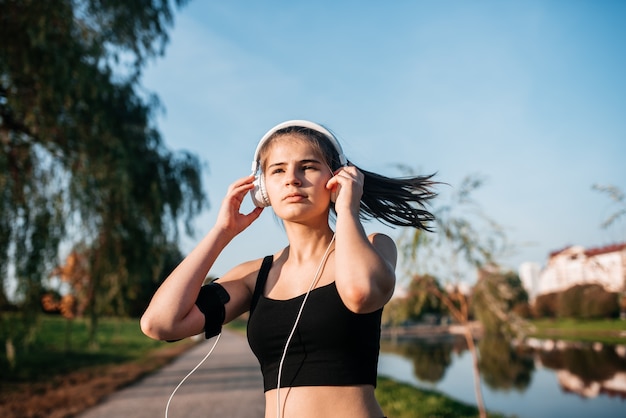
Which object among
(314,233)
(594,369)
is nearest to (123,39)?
(314,233)

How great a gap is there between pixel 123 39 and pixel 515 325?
304 inches

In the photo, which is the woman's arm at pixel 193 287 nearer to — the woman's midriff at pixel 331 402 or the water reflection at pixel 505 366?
the woman's midriff at pixel 331 402

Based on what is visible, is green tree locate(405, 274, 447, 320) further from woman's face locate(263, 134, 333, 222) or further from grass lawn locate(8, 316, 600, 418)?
woman's face locate(263, 134, 333, 222)

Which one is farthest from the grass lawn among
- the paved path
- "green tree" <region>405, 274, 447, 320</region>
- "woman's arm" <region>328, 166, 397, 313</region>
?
"woman's arm" <region>328, 166, 397, 313</region>

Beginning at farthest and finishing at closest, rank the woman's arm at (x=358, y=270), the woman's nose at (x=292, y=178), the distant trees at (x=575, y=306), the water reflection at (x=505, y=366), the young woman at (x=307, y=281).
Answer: the distant trees at (x=575, y=306)
the water reflection at (x=505, y=366)
the woman's nose at (x=292, y=178)
the young woman at (x=307, y=281)
the woman's arm at (x=358, y=270)

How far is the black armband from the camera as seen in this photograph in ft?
5.52

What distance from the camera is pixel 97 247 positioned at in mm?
9000

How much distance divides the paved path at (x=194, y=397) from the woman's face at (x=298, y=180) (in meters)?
7.11

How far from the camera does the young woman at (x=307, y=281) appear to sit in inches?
56.6

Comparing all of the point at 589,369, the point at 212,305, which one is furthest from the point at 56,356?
the point at 212,305

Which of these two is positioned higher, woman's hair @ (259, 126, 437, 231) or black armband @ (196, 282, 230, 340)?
woman's hair @ (259, 126, 437, 231)

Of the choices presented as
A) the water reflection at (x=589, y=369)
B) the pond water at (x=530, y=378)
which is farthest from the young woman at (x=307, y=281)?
the water reflection at (x=589, y=369)

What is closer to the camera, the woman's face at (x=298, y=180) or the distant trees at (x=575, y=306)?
the woman's face at (x=298, y=180)

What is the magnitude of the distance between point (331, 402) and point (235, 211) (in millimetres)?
671
